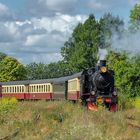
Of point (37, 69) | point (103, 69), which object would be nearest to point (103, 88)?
point (103, 69)

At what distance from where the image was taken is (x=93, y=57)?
263 feet

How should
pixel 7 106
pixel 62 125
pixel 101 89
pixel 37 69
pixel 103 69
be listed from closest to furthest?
pixel 62 125
pixel 7 106
pixel 103 69
pixel 101 89
pixel 37 69

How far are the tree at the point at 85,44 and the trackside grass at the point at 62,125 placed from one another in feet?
195

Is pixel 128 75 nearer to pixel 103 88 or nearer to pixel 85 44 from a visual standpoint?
pixel 103 88

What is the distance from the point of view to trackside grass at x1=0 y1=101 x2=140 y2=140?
13023 millimetres

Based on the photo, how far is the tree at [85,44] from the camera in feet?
260

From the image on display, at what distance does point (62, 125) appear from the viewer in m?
15.3

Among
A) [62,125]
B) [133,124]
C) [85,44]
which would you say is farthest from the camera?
[85,44]

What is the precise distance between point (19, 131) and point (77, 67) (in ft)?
213

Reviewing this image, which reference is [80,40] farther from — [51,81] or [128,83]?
[51,81]

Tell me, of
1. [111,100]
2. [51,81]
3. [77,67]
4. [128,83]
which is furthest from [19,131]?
[77,67]

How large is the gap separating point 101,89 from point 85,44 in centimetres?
5634

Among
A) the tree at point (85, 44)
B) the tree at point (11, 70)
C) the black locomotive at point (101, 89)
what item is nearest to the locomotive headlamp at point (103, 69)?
the black locomotive at point (101, 89)

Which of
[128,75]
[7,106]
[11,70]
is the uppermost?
[11,70]
